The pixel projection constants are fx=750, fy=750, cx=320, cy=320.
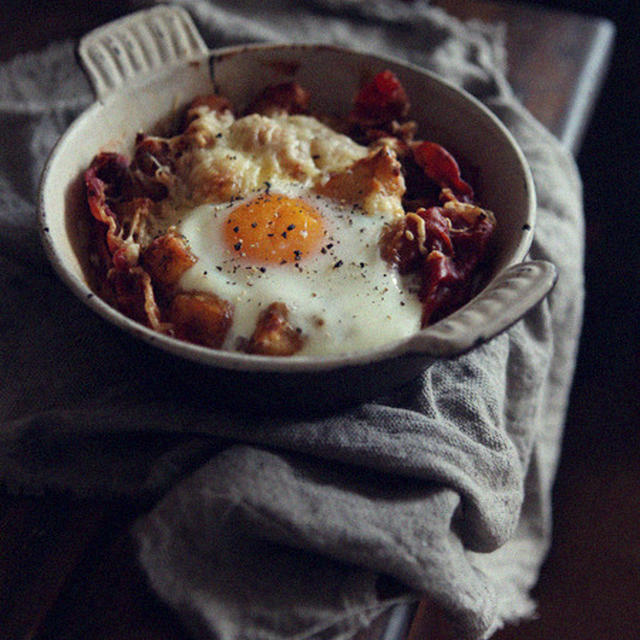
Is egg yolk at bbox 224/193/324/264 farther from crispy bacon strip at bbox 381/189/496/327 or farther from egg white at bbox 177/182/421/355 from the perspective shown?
crispy bacon strip at bbox 381/189/496/327

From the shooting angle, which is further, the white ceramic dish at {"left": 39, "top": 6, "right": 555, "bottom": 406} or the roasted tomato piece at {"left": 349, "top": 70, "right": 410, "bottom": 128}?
the roasted tomato piece at {"left": 349, "top": 70, "right": 410, "bottom": 128}

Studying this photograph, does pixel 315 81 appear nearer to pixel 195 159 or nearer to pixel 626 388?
pixel 195 159

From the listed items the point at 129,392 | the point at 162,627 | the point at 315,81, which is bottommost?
the point at 162,627

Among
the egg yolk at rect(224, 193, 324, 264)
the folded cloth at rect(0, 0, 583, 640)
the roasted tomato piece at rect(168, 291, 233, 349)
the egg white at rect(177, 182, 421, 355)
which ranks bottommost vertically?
the folded cloth at rect(0, 0, 583, 640)

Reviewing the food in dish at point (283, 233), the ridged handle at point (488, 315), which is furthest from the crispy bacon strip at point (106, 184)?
the ridged handle at point (488, 315)

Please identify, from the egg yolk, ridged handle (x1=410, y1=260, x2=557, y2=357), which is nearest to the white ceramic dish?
ridged handle (x1=410, y1=260, x2=557, y2=357)

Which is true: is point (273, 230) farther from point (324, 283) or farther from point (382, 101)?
point (382, 101)

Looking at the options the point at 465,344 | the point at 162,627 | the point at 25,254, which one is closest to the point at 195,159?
the point at 25,254

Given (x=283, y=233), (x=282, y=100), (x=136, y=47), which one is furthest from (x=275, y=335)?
(x=136, y=47)
